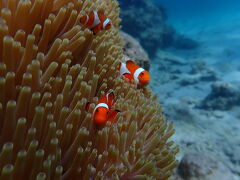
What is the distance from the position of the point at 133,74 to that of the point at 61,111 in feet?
3.34

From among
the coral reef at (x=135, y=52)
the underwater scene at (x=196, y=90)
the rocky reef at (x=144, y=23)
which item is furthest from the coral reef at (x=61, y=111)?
the rocky reef at (x=144, y=23)

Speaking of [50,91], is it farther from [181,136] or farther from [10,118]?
[181,136]

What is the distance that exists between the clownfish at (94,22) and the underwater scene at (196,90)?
222 cm

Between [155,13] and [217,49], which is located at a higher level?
[155,13]

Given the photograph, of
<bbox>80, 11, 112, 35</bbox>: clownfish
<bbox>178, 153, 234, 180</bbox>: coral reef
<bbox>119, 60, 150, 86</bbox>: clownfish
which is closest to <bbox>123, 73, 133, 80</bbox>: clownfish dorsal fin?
<bbox>119, 60, 150, 86</bbox>: clownfish

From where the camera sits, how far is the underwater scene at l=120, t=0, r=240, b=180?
14.1ft

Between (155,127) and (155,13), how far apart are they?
14.4 m

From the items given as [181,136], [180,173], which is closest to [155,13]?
[181,136]

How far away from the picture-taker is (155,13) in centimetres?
1502

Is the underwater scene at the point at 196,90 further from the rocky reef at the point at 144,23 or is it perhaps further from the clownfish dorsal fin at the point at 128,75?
the clownfish dorsal fin at the point at 128,75

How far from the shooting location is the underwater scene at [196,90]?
14.1 feet

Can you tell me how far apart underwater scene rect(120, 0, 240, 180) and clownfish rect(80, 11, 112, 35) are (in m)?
2.22

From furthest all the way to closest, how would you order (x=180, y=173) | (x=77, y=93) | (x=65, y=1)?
(x=180, y=173), (x=65, y=1), (x=77, y=93)

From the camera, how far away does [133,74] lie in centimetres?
204
